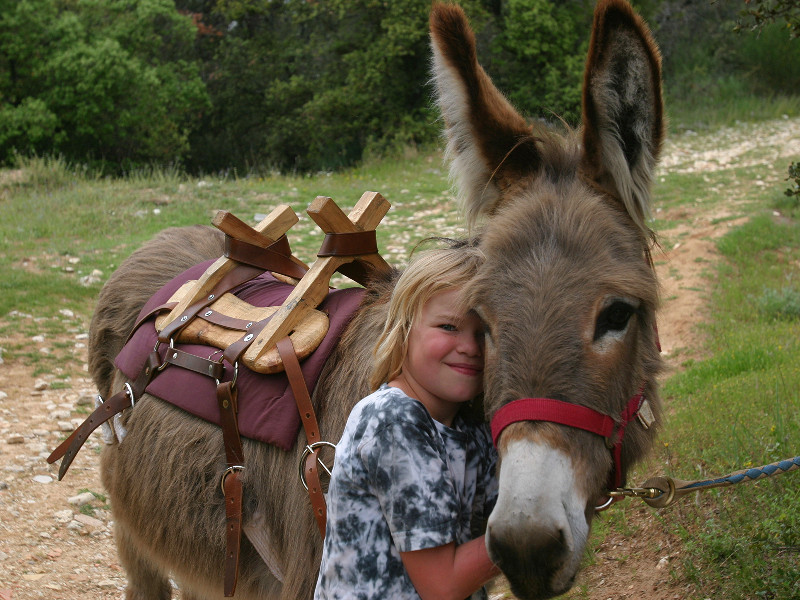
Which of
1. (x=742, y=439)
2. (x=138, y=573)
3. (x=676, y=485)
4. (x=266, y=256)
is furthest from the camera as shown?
(x=742, y=439)

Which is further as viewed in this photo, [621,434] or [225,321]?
[225,321]

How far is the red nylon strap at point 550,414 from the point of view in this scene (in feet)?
5.38

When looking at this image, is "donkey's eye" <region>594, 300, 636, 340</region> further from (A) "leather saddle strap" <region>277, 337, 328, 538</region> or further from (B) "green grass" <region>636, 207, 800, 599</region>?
(B) "green grass" <region>636, 207, 800, 599</region>

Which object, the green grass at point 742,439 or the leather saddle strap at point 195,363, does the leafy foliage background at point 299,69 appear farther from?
the leather saddle strap at point 195,363

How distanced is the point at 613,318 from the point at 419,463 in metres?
0.59

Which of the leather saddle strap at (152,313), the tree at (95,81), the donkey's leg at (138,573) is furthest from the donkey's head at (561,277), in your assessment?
the tree at (95,81)

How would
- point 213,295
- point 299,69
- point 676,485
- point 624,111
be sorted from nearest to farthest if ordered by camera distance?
point 624,111 → point 676,485 → point 213,295 → point 299,69

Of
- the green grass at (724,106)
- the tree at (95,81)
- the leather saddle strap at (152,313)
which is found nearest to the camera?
the leather saddle strap at (152,313)

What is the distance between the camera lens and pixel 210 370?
2.52 meters

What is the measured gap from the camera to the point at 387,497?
1.72m

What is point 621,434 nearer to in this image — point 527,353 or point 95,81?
point 527,353

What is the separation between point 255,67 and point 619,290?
26.2 meters

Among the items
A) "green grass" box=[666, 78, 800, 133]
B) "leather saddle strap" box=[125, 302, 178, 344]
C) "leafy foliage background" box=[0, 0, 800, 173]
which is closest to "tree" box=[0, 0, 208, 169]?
"leafy foliage background" box=[0, 0, 800, 173]

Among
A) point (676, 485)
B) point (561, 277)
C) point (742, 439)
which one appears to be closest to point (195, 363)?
point (561, 277)
